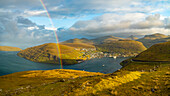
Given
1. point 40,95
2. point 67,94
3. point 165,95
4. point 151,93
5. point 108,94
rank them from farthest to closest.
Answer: point 40,95, point 67,94, point 108,94, point 151,93, point 165,95

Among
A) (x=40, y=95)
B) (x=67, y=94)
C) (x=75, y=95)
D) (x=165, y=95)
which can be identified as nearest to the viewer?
(x=165, y=95)

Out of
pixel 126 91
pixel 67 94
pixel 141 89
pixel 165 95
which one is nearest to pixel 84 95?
pixel 67 94

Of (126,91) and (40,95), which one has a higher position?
(126,91)

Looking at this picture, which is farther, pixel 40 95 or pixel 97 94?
pixel 40 95

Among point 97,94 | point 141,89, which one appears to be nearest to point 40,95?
point 97,94

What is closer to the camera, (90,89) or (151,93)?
→ (151,93)

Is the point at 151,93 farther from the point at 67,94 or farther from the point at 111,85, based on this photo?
the point at 67,94

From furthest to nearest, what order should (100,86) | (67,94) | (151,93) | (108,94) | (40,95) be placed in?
(40,95) → (100,86) → (67,94) → (108,94) → (151,93)

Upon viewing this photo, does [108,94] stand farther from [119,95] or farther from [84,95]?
[84,95]

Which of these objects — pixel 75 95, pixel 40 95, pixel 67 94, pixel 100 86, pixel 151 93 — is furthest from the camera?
pixel 40 95
